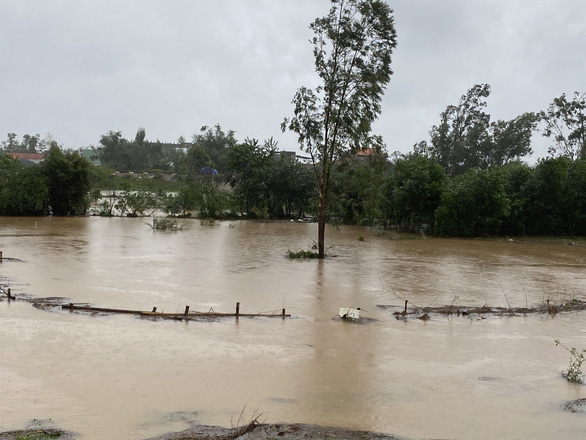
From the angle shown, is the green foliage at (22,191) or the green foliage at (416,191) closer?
the green foliage at (416,191)

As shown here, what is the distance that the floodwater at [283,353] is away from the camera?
5.85m

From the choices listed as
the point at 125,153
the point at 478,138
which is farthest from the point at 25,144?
the point at 478,138

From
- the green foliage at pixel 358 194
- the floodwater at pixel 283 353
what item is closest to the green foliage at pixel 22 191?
the floodwater at pixel 283 353

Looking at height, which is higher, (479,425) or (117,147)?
(117,147)

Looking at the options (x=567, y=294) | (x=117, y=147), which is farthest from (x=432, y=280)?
(x=117, y=147)

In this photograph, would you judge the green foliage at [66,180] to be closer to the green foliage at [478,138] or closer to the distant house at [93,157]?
the distant house at [93,157]

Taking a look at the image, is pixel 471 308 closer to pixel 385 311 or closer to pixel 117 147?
pixel 385 311

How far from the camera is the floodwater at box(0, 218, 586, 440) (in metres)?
5.85

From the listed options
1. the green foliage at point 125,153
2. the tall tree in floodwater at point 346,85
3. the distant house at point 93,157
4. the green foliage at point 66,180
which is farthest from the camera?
the green foliage at point 125,153

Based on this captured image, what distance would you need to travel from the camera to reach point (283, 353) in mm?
8078

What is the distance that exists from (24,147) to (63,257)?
95.2 metres

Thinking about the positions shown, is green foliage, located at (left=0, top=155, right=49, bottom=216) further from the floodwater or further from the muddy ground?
the muddy ground

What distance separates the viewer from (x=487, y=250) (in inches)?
916

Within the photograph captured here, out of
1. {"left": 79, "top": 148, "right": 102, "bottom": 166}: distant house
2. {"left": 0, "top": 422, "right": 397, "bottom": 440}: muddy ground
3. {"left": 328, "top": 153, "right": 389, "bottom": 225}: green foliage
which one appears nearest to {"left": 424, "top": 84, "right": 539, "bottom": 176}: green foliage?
{"left": 328, "top": 153, "right": 389, "bottom": 225}: green foliage
